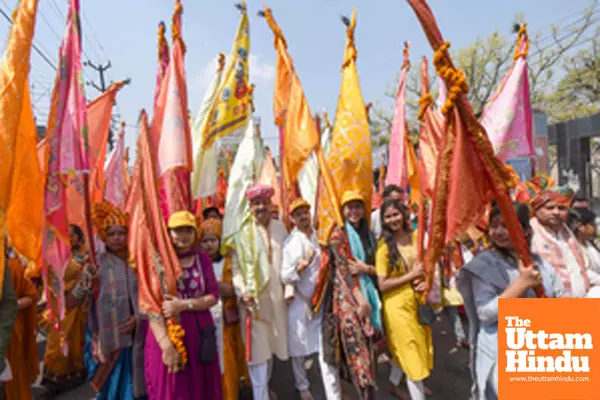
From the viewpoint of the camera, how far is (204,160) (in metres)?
3.76

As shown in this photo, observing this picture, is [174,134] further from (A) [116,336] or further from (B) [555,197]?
(B) [555,197]

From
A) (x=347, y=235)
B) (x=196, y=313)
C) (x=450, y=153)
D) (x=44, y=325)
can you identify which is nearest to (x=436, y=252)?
(x=450, y=153)

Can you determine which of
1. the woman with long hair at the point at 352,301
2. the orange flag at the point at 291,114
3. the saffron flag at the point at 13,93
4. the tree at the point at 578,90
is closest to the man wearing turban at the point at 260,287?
the woman with long hair at the point at 352,301

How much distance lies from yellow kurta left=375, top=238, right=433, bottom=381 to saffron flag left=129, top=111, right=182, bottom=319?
4.85 ft

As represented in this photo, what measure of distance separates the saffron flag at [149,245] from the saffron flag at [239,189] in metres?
0.76

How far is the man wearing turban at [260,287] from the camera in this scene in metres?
2.91

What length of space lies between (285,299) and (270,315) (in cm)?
18

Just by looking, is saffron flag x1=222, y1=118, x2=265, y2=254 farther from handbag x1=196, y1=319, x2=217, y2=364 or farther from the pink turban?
handbag x1=196, y1=319, x2=217, y2=364

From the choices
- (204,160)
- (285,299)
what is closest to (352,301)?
(285,299)

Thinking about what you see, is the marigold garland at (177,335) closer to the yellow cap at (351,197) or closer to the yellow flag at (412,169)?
the yellow cap at (351,197)

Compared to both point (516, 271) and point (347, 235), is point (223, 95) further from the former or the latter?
point (516, 271)

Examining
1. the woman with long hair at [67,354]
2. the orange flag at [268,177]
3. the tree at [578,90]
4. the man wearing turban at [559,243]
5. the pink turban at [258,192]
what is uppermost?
the tree at [578,90]

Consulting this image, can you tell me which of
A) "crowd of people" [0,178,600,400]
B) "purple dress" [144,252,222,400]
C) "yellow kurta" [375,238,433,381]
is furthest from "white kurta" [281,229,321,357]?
"purple dress" [144,252,222,400]

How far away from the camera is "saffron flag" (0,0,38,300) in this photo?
6.07 ft
